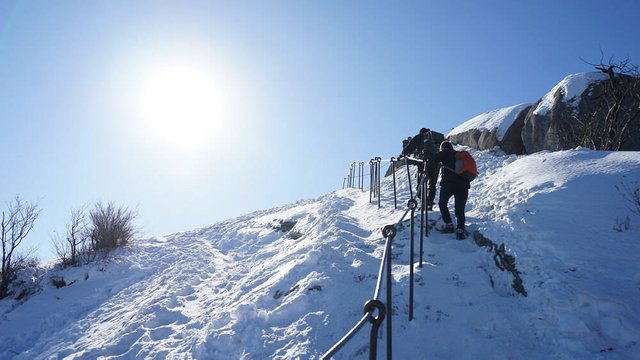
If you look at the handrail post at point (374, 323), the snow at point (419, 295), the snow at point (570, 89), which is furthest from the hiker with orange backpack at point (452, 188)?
the snow at point (570, 89)

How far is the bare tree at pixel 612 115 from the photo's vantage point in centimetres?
1245

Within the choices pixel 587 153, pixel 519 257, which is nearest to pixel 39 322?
pixel 519 257

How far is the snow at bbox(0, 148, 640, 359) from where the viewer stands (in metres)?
4.49

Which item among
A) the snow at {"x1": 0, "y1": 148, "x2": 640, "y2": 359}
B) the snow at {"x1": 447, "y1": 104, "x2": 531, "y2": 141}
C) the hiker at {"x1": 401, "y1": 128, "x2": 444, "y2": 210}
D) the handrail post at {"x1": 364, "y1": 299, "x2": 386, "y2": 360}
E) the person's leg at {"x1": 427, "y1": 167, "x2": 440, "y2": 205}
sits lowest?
the snow at {"x1": 0, "y1": 148, "x2": 640, "y2": 359}

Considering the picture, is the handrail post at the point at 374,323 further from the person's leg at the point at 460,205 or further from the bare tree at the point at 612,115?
the bare tree at the point at 612,115

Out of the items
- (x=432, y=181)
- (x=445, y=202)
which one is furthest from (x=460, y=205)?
(x=432, y=181)

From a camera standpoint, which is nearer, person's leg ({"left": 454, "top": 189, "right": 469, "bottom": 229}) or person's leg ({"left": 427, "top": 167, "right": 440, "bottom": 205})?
person's leg ({"left": 454, "top": 189, "right": 469, "bottom": 229})

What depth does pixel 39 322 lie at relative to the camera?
8547 millimetres

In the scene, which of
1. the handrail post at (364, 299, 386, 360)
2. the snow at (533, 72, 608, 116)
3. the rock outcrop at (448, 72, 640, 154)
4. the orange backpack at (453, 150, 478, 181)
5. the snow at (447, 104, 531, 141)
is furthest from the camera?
the snow at (447, 104, 531, 141)

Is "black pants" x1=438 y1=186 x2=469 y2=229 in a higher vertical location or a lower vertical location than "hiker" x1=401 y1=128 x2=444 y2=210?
lower

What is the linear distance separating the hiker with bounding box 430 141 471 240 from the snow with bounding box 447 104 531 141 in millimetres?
12595

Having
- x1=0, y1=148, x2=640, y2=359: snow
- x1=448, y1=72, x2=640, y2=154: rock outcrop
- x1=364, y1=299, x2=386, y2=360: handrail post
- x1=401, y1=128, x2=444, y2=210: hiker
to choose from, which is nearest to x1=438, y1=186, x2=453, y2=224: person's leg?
x1=0, y1=148, x2=640, y2=359: snow

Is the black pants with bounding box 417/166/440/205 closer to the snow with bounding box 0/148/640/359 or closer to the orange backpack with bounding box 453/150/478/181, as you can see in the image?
the snow with bounding box 0/148/640/359

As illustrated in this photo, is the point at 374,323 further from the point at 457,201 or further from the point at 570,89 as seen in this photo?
the point at 570,89
